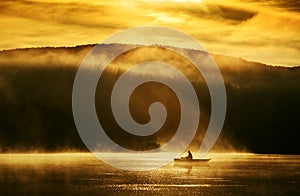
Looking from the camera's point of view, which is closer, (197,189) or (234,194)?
(234,194)

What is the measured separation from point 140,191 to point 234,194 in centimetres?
2350

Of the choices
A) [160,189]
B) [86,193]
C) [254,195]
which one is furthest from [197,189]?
[86,193]

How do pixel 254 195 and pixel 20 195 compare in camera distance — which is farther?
pixel 254 195

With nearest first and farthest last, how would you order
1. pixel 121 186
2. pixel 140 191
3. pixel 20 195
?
1. pixel 20 195
2. pixel 140 191
3. pixel 121 186

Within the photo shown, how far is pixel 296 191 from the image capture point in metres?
180

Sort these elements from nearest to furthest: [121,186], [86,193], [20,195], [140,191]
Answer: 1. [20,195]
2. [86,193]
3. [140,191]
4. [121,186]

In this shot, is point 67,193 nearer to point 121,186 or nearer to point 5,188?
point 5,188

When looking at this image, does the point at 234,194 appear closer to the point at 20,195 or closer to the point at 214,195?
the point at 214,195

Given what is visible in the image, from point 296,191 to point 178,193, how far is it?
27.9 meters

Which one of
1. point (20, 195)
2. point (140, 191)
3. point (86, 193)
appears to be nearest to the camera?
point (20, 195)

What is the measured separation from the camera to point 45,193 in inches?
6496

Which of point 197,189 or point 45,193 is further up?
point 197,189

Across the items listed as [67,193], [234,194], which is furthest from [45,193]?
[234,194]

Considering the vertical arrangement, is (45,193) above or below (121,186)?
below
